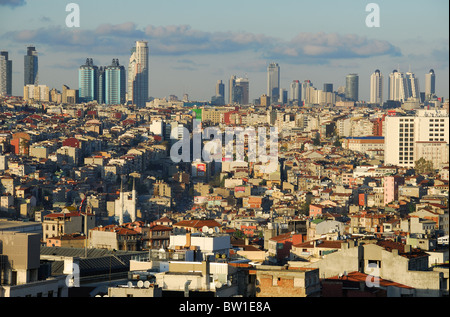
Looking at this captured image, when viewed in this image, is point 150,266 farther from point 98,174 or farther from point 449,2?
point 98,174

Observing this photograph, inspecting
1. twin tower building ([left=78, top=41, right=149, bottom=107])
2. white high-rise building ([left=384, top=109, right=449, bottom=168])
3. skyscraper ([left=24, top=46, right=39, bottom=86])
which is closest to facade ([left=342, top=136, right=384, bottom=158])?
white high-rise building ([left=384, top=109, right=449, bottom=168])

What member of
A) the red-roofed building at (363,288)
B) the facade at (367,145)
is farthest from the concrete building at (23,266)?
the facade at (367,145)

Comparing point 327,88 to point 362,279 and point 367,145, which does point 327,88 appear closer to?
point 367,145

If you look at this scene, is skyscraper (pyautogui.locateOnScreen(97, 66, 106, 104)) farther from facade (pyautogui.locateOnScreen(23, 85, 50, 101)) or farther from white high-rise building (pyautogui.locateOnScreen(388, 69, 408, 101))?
white high-rise building (pyautogui.locateOnScreen(388, 69, 408, 101))

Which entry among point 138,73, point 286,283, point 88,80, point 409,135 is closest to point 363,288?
point 286,283
